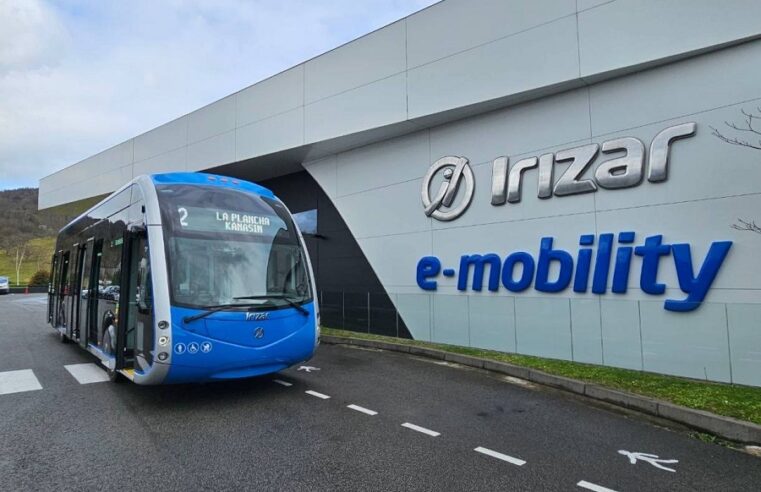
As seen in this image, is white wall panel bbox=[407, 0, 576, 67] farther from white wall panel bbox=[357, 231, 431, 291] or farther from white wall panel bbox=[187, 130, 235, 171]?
white wall panel bbox=[187, 130, 235, 171]

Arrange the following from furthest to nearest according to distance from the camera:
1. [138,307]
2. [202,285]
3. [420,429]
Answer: [138,307] → [202,285] → [420,429]

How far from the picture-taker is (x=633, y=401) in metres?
6.50

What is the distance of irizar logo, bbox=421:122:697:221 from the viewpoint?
9.12m

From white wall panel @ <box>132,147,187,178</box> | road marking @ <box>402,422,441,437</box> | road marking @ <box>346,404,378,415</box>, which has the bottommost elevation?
road marking @ <box>402,422,441,437</box>

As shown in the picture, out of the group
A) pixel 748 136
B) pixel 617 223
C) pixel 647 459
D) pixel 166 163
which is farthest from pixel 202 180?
pixel 166 163

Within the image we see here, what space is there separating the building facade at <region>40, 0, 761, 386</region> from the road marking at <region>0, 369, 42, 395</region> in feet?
28.9

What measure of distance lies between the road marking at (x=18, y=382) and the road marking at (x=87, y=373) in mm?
567

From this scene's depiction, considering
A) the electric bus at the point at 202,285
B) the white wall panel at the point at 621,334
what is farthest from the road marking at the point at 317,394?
the white wall panel at the point at 621,334

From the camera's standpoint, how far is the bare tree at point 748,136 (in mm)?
8008

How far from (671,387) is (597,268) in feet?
10.3

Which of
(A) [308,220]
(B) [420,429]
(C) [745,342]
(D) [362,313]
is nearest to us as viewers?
(B) [420,429]

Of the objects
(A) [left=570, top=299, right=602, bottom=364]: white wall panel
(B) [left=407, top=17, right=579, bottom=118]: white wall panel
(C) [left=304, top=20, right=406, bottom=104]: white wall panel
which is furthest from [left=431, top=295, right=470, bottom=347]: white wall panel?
(C) [left=304, top=20, right=406, bottom=104]: white wall panel

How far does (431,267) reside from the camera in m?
13.1

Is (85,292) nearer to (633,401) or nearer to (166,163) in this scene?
(633,401)
